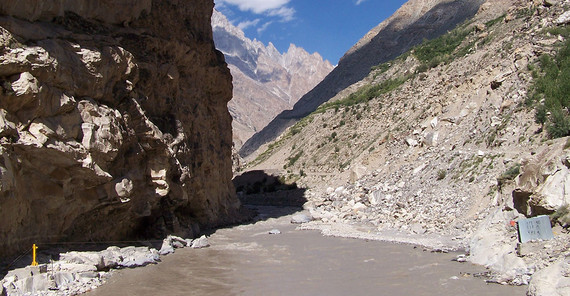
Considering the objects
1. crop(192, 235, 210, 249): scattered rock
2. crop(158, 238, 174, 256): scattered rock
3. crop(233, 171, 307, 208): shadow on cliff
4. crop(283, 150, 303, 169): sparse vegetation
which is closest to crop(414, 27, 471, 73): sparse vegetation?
crop(283, 150, 303, 169): sparse vegetation

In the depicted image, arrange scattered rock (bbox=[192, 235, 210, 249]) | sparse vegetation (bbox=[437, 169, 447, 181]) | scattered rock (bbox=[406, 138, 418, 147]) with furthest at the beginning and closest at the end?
scattered rock (bbox=[406, 138, 418, 147])
sparse vegetation (bbox=[437, 169, 447, 181])
scattered rock (bbox=[192, 235, 210, 249])

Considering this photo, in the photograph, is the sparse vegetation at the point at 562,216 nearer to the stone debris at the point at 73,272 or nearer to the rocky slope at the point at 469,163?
the rocky slope at the point at 469,163

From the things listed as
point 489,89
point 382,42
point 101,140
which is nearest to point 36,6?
point 101,140

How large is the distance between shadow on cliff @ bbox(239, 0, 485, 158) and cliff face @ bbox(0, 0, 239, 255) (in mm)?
52281

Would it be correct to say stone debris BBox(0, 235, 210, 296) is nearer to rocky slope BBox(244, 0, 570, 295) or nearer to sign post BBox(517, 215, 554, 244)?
rocky slope BBox(244, 0, 570, 295)

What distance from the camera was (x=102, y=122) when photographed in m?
15.3

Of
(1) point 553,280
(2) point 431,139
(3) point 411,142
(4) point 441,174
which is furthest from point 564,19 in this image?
(1) point 553,280

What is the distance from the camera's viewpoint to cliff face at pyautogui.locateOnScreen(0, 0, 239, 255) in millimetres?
12609

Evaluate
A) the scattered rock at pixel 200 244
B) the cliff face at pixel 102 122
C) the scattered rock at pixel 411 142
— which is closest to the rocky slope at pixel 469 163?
the scattered rock at pixel 411 142

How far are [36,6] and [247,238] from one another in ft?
40.9

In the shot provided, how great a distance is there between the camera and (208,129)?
84.1 feet

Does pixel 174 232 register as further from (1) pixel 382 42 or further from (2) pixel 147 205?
(1) pixel 382 42

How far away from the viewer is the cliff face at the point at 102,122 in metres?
12.6

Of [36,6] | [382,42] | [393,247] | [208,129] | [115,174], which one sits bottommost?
[393,247]
